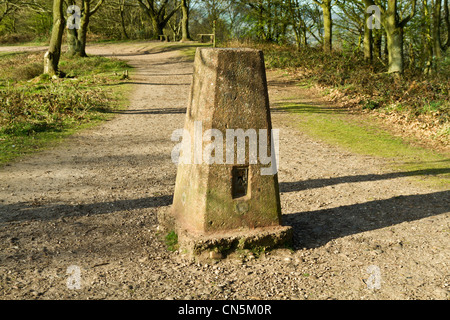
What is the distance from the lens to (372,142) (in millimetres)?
9266

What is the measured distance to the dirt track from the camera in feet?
12.0

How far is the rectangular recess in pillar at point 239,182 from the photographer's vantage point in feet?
13.5

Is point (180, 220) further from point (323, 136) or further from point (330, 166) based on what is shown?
point (323, 136)

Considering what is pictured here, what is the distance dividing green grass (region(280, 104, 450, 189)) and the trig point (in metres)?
3.58

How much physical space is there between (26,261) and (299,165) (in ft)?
16.2

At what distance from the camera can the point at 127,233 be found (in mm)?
4715

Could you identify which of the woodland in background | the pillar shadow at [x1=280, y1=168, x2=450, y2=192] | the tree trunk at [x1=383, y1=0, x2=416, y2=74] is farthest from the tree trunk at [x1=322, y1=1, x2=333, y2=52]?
the pillar shadow at [x1=280, y1=168, x2=450, y2=192]

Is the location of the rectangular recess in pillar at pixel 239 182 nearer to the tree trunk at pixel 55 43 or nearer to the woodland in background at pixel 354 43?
the woodland in background at pixel 354 43

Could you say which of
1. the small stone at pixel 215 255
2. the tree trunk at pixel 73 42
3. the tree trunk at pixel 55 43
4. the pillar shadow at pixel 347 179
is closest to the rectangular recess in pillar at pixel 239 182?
the small stone at pixel 215 255

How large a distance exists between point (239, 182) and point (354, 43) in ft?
62.6

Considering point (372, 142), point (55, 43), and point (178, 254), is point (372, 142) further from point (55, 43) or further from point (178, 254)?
point (55, 43)

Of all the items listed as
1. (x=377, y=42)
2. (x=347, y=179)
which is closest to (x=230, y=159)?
(x=347, y=179)
